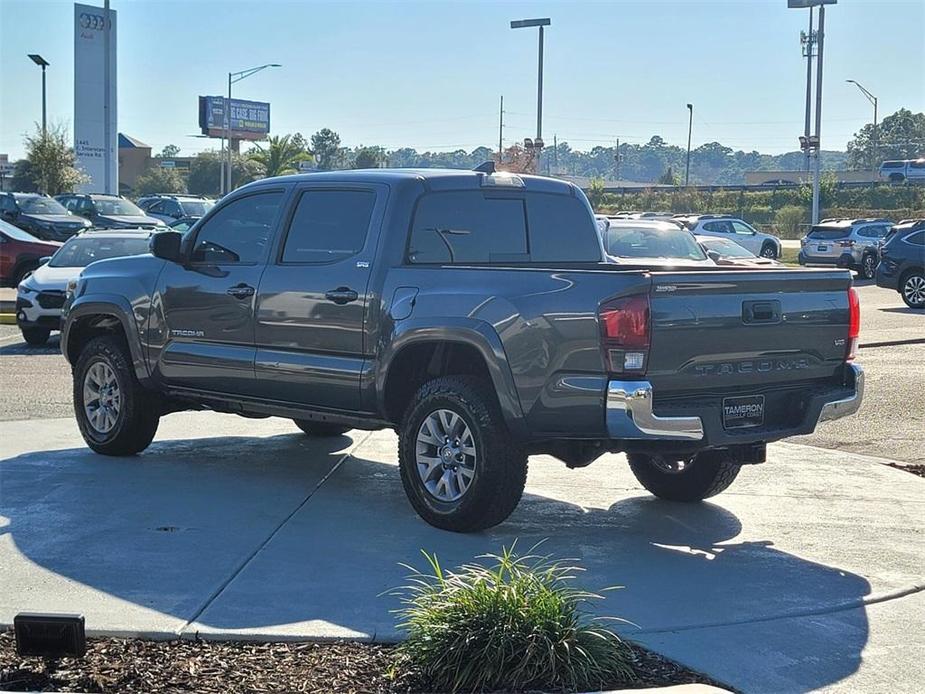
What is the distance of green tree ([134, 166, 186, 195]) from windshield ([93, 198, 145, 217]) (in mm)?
64370

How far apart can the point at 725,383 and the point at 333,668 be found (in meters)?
2.90

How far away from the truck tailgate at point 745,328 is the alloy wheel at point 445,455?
1248 millimetres

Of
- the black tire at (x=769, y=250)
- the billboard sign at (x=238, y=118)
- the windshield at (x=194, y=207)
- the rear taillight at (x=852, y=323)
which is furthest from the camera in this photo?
the billboard sign at (x=238, y=118)

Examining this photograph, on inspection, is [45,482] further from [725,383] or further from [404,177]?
[725,383]

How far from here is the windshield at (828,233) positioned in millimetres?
37500

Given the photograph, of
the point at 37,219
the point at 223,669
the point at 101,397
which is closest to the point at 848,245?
the point at 37,219

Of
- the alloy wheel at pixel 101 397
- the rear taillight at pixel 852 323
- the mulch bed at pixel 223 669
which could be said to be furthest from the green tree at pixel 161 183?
the mulch bed at pixel 223 669

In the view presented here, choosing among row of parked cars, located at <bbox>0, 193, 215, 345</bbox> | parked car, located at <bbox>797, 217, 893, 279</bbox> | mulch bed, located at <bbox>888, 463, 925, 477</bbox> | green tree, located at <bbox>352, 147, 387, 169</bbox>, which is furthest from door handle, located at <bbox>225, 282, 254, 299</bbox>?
green tree, located at <bbox>352, 147, 387, 169</bbox>

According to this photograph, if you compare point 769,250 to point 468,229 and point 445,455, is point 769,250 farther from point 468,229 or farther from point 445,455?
point 445,455

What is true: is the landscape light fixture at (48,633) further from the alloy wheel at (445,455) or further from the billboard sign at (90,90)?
the billboard sign at (90,90)

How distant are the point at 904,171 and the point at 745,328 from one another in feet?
263

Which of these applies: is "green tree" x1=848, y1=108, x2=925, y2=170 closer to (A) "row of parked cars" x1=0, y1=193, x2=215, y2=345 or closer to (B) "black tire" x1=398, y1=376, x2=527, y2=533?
(A) "row of parked cars" x1=0, y1=193, x2=215, y2=345

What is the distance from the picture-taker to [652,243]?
2014 centimetres

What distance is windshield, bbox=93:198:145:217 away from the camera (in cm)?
3781
